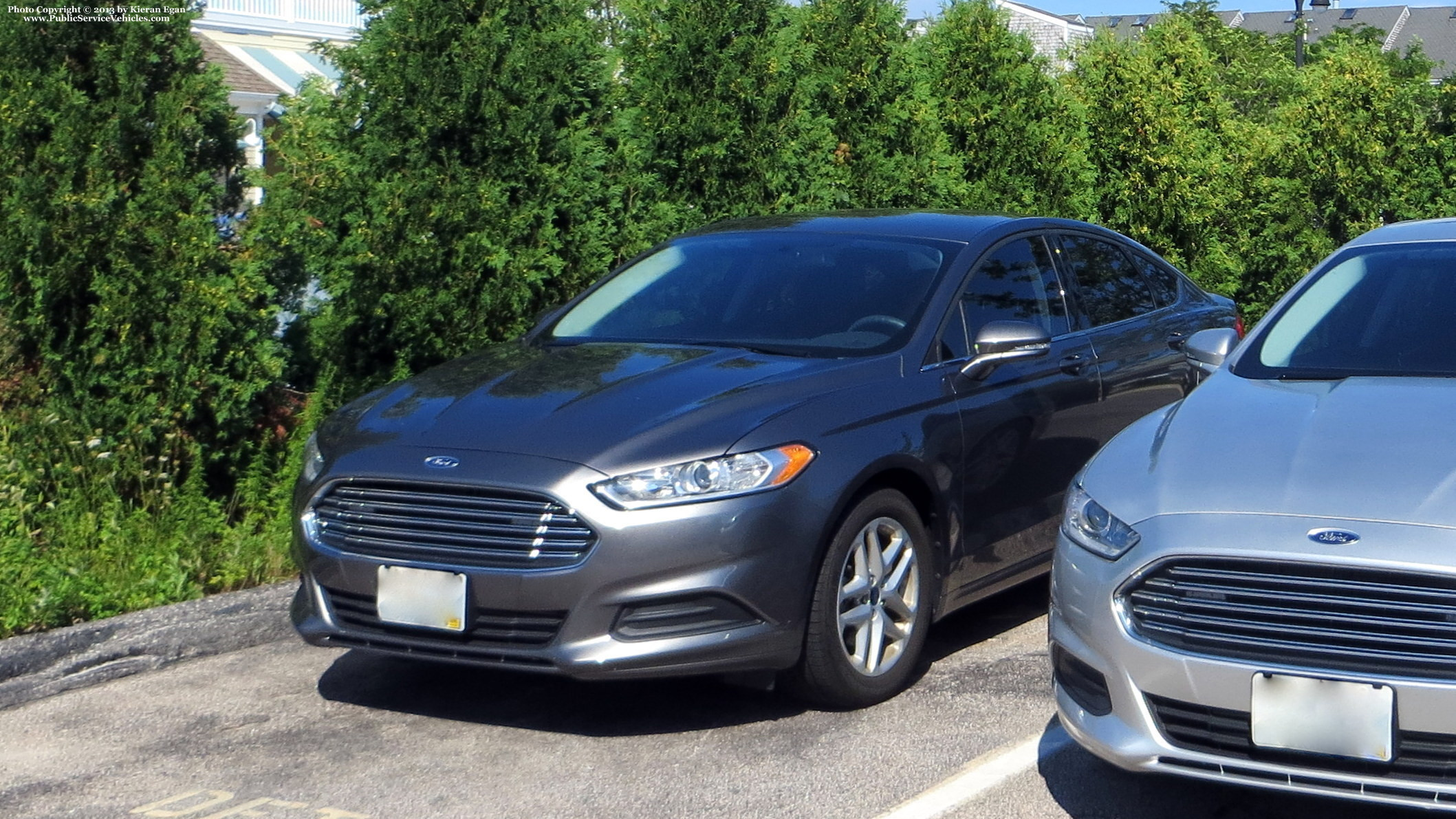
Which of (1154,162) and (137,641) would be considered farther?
(1154,162)

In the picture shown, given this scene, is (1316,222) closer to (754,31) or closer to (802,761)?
(754,31)

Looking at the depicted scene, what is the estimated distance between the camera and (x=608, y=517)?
4.59 m

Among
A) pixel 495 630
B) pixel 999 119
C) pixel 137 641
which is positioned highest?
pixel 999 119

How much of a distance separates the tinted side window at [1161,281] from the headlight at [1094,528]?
10.3 ft

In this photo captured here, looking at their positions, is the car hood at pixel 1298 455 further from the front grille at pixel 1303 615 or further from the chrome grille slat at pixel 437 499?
the chrome grille slat at pixel 437 499

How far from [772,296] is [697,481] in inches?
59.8

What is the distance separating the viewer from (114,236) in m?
6.97

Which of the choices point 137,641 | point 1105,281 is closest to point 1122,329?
point 1105,281

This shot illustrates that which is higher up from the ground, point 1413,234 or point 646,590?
point 1413,234

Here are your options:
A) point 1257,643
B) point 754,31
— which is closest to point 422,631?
point 1257,643

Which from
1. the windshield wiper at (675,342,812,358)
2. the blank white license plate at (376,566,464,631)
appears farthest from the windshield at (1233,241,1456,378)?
the blank white license plate at (376,566,464,631)

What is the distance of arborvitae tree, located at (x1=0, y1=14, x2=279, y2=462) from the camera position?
693 centimetres

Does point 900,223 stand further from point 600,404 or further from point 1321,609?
point 1321,609

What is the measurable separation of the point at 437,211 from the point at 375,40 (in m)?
0.93
